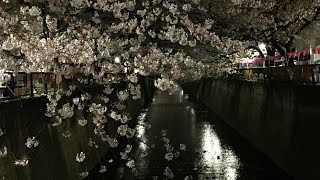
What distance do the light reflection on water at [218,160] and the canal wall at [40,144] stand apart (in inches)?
219

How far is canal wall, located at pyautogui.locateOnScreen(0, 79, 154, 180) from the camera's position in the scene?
9875 millimetres

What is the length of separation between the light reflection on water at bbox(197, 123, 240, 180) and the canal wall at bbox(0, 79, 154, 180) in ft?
18.2

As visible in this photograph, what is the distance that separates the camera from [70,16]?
49.0 feet

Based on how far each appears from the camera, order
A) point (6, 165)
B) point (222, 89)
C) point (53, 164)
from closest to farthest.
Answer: point (6, 165) → point (53, 164) → point (222, 89)

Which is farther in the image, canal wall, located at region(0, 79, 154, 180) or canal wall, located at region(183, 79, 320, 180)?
canal wall, located at region(183, 79, 320, 180)

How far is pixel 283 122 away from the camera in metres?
18.8

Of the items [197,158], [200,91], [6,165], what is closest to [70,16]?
[6,165]

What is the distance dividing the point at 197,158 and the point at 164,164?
239 centimetres

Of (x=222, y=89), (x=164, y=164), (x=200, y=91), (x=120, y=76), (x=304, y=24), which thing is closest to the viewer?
(x=164, y=164)

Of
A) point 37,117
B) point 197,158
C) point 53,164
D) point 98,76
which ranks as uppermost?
point 98,76

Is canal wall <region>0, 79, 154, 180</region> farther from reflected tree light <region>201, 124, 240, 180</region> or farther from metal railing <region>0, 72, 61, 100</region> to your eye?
Answer: reflected tree light <region>201, 124, 240, 180</region>

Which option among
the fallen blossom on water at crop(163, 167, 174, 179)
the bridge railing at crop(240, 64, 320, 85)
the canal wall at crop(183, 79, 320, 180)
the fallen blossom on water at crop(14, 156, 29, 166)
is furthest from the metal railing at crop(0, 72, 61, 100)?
the bridge railing at crop(240, 64, 320, 85)

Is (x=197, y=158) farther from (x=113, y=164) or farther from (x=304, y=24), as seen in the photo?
(x=304, y=24)

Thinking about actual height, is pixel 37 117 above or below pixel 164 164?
above
